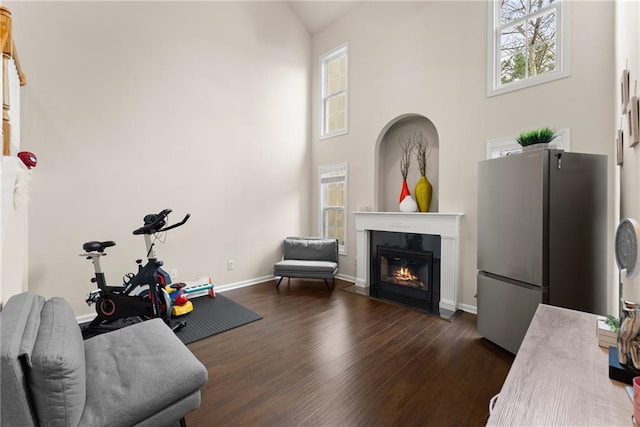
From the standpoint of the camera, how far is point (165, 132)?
3.74 meters

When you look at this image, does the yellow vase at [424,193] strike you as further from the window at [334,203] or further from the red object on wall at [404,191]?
the window at [334,203]

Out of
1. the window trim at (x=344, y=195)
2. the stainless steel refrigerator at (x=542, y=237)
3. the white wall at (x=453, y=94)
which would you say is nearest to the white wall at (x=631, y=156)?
the stainless steel refrigerator at (x=542, y=237)

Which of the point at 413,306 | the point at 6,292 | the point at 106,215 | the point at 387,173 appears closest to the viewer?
the point at 6,292

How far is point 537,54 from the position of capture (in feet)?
9.87

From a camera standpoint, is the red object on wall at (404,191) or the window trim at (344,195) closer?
the red object on wall at (404,191)

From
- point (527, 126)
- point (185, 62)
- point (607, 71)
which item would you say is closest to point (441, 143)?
point (527, 126)

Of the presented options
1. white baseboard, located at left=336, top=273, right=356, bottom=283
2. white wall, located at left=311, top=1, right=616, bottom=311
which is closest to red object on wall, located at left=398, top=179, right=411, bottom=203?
white wall, located at left=311, top=1, right=616, bottom=311

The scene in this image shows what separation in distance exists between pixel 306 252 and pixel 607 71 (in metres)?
A: 4.01

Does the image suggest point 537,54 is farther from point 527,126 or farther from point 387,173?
point 387,173

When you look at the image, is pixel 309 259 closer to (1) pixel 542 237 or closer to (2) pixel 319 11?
(1) pixel 542 237

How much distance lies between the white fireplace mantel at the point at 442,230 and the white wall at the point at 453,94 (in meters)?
0.15

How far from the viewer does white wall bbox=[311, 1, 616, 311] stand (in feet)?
8.52

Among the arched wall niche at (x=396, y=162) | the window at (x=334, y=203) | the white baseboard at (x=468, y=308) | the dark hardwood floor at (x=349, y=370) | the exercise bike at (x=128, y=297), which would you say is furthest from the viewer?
the window at (x=334, y=203)

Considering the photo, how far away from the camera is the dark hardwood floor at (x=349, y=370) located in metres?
1.74
